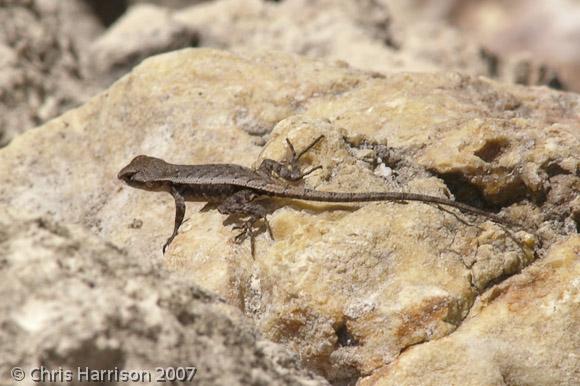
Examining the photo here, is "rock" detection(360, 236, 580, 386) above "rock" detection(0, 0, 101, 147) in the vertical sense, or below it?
below

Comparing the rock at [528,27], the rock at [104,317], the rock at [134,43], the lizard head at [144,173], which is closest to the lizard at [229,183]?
the lizard head at [144,173]

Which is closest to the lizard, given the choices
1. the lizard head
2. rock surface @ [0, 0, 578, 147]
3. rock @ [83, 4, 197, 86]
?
A: the lizard head

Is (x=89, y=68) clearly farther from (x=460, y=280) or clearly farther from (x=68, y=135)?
(x=460, y=280)

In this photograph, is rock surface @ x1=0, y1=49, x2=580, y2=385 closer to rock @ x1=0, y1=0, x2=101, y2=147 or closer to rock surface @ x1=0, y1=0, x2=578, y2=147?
rock @ x1=0, y1=0, x2=101, y2=147

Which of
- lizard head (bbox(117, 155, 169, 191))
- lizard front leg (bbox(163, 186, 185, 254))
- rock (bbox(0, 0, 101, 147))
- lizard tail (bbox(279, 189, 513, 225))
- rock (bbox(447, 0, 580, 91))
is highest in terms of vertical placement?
rock (bbox(447, 0, 580, 91))

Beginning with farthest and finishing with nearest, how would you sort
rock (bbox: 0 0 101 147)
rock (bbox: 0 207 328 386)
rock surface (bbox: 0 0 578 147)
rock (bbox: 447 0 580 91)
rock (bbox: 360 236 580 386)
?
rock (bbox: 447 0 580 91) → rock surface (bbox: 0 0 578 147) → rock (bbox: 0 0 101 147) → rock (bbox: 360 236 580 386) → rock (bbox: 0 207 328 386)

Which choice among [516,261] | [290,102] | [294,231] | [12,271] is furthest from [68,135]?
[516,261]

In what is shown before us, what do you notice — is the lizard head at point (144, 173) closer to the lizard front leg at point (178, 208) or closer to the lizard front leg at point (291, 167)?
the lizard front leg at point (178, 208)


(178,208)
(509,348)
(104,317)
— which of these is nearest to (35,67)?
(178,208)
